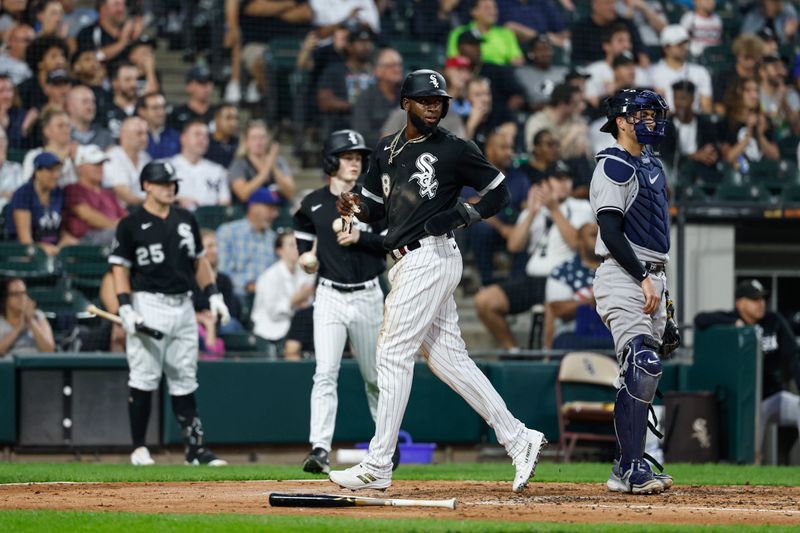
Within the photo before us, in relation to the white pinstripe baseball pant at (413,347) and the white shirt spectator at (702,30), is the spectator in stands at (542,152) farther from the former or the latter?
the white pinstripe baseball pant at (413,347)

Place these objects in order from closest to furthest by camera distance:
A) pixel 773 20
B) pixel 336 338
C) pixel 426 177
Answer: pixel 426 177, pixel 336 338, pixel 773 20

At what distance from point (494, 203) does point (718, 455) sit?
5.77 meters

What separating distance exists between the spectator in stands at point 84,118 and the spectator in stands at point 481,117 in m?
3.80

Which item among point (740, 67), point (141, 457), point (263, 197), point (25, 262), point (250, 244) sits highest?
point (740, 67)

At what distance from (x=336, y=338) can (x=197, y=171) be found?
197 inches

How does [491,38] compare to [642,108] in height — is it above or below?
above

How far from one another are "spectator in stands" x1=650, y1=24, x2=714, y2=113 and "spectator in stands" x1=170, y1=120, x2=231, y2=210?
5365 millimetres

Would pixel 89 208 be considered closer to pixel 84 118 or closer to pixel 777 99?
pixel 84 118

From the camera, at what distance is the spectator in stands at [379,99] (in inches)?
526

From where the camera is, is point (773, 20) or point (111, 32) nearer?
point (111, 32)

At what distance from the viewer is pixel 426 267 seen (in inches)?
237

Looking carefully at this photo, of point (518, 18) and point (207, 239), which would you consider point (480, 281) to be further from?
point (518, 18)

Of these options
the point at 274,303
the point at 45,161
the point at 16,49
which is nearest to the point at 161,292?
the point at 274,303

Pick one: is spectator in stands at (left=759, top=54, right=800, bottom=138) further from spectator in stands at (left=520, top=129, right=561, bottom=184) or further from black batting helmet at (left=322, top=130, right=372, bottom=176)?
black batting helmet at (left=322, top=130, right=372, bottom=176)
